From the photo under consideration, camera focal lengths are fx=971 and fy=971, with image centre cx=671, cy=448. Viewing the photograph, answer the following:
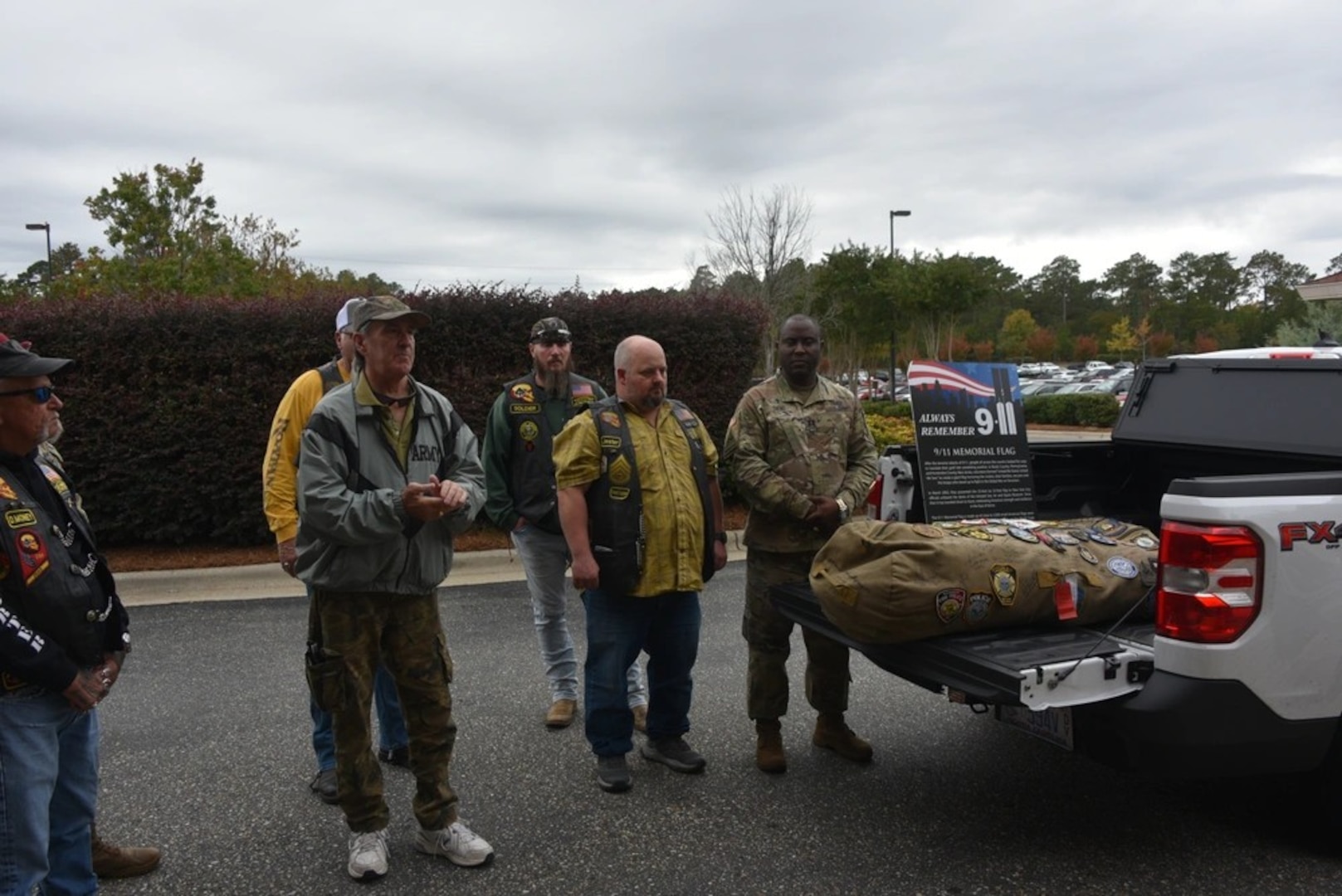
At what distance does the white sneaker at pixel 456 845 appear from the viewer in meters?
3.30

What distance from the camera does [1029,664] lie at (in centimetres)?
290

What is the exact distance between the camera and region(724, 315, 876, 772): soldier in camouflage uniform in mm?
4098

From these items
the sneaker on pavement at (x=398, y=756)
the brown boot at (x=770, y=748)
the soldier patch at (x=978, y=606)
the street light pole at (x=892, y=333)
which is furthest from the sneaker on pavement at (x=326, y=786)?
the street light pole at (x=892, y=333)

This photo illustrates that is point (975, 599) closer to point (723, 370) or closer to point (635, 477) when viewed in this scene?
point (635, 477)

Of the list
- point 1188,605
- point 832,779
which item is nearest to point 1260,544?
point 1188,605

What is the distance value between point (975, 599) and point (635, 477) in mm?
1363

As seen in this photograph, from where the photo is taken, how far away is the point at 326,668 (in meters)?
3.18

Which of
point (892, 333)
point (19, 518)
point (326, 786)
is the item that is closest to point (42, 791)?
point (19, 518)

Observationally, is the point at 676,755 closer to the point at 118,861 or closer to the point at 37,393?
the point at 118,861

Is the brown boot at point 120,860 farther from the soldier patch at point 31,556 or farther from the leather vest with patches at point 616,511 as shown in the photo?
the leather vest with patches at point 616,511

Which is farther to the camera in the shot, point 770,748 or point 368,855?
point 770,748

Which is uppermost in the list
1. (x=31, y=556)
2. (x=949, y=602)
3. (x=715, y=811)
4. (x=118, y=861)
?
(x=31, y=556)

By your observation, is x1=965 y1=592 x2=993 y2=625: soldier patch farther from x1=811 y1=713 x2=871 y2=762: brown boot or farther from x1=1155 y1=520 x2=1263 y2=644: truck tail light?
x1=811 y1=713 x2=871 y2=762: brown boot

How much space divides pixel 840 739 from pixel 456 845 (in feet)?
5.69
